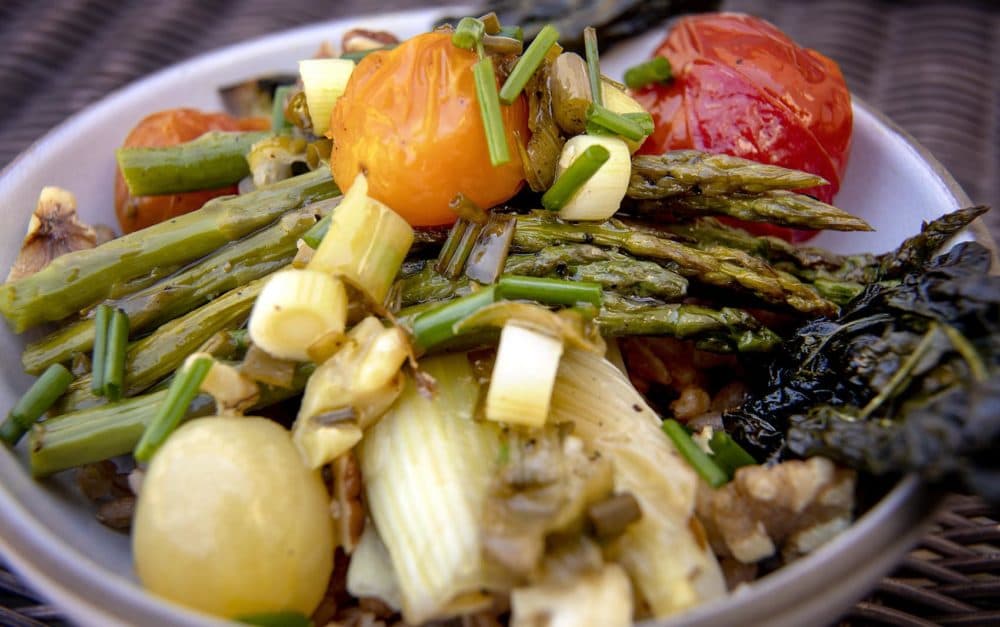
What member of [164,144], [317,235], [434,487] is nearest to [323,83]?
[317,235]

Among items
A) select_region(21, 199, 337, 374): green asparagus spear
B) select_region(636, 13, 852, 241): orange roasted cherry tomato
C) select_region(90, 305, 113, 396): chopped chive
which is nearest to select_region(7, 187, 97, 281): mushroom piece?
select_region(21, 199, 337, 374): green asparagus spear

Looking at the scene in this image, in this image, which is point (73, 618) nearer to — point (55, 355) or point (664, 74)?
point (55, 355)

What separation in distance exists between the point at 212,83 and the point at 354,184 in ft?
5.51

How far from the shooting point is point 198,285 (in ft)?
7.02

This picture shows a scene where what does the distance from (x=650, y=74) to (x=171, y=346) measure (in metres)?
1.71

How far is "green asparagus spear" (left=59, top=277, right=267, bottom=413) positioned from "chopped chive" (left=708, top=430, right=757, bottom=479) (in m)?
1.19

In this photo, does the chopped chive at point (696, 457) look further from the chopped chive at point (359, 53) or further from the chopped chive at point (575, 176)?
the chopped chive at point (359, 53)

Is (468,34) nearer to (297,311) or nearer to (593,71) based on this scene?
(593,71)

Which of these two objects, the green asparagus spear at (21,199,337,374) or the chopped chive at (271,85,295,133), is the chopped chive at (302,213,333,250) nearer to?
the green asparagus spear at (21,199,337,374)

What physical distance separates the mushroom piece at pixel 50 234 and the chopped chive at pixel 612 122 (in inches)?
62.1

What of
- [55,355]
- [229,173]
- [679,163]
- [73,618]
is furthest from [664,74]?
[73,618]

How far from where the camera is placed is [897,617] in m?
2.17

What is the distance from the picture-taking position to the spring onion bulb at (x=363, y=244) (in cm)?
181

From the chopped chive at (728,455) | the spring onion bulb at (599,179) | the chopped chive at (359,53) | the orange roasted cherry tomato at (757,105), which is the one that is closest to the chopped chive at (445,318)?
the spring onion bulb at (599,179)
